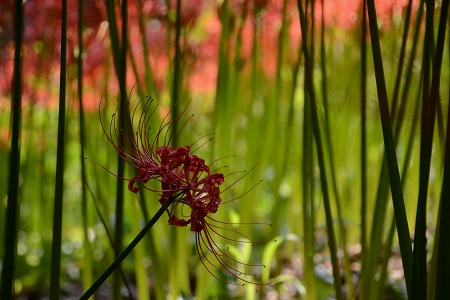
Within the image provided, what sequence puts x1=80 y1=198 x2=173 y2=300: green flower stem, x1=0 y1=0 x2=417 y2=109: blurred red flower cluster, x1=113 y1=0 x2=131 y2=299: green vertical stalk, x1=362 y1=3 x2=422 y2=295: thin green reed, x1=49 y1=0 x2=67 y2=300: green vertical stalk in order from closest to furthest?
x1=80 y1=198 x2=173 y2=300: green flower stem < x1=49 y1=0 x2=67 y2=300: green vertical stalk < x1=113 y1=0 x2=131 y2=299: green vertical stalk < x1=362 y1=3 x2=422 y2=295: thin green reed < x1=0 y1=0 x2=417 y2=109: blurred red flower cluster

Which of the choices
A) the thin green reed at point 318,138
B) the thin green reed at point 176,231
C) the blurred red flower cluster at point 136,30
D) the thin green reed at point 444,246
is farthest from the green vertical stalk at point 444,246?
the blurred red flower cluster at point 136,30

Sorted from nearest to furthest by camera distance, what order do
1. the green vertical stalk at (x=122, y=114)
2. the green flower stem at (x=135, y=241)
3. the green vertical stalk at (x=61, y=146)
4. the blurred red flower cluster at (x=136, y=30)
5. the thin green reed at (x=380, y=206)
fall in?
the green flower stem at (x=135, y=241) → the green vertical stalk at (x=61, y=146) → the green vertical stalk at (x=122, y=114) → the thin green reed at (x=380, y=206) → the blurred red flower cluster at (x=136, y=30)

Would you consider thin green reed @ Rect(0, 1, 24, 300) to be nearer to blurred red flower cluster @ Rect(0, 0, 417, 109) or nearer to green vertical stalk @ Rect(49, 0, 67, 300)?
green vertical stalk @ Rect(49, 0, 67, 300)

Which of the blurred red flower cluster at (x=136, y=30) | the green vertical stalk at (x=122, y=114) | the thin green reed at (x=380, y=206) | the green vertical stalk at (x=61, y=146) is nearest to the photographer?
the green vertical stalk at (x=61, y=146)

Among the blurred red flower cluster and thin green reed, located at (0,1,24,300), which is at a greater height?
the blurred red flower cluster

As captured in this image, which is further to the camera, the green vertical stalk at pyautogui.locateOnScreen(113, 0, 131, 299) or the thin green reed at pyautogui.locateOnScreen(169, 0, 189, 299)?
the thin green reed at pyautogui.locateOnScreen(169, 0, 189, 299)

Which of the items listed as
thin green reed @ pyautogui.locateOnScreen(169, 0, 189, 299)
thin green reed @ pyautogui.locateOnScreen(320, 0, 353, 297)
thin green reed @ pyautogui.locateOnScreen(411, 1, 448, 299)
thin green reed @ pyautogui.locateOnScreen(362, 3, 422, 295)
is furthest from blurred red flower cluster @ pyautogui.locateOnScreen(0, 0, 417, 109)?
thin green reed @ pyautogui.locateOnScreen(411, 1, 448, 299)

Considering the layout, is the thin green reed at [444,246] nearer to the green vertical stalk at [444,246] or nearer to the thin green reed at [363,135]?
the green vertical stalk at [444,246]

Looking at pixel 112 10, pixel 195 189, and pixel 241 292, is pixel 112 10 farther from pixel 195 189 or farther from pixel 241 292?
pixel 241 292

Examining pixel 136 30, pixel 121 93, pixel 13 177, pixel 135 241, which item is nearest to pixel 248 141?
pixel 136 30

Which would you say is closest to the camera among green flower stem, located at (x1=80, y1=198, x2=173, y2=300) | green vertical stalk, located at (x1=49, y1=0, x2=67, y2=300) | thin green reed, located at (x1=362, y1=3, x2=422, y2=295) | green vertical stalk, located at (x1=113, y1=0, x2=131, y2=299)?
green flower stem, located at (x1=80, y1=198, x2=173, y2=300)

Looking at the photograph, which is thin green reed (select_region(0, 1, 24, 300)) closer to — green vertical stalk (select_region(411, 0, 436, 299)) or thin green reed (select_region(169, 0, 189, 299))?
thin green reed (select_region(169, 0, 189, 299))

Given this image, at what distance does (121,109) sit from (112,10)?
118mm

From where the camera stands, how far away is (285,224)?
2207mm
